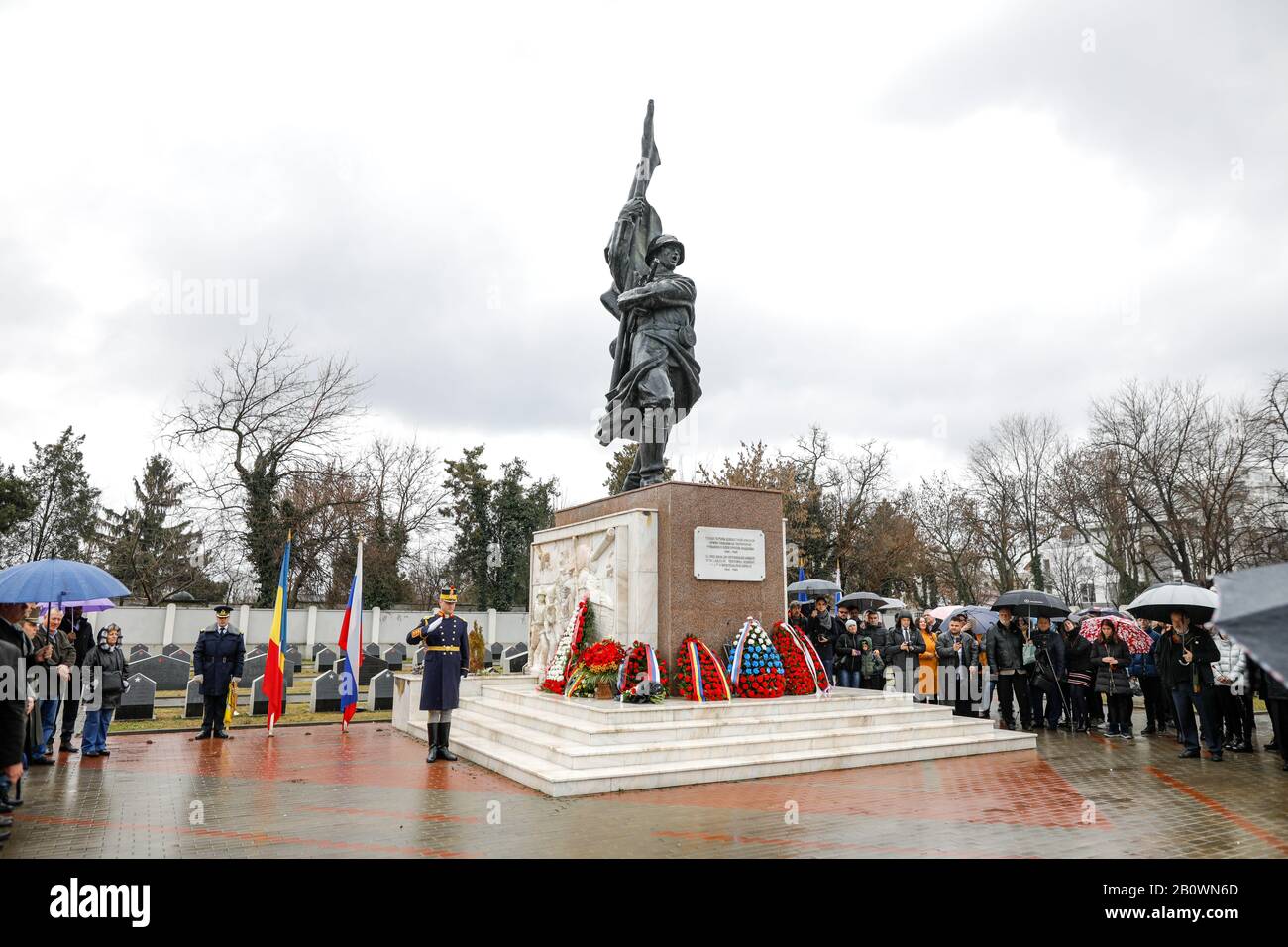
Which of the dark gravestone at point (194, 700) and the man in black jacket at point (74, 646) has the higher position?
the man in black jacket at point (74, 646)

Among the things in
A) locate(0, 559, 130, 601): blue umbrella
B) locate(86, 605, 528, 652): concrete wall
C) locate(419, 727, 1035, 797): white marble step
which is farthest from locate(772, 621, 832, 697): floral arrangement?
locate(86, 605, 528, 652): concrete wall

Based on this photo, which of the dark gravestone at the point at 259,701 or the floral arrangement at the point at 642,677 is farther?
the dark gravestone at the point at 259,701

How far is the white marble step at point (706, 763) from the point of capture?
718cm

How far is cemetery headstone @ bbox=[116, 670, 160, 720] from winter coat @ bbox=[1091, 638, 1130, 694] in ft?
46.7

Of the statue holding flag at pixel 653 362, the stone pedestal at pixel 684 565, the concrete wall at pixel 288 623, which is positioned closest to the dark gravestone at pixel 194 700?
the stone pedestal at pixel 684 565

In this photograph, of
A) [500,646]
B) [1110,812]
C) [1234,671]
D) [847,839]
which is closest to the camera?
[847,839]

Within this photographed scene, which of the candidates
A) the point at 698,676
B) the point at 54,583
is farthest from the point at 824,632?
the point at 54,583

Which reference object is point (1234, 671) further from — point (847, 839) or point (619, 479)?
point (619, 479)

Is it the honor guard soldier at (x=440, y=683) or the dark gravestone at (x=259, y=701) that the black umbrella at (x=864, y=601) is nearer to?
the honor guard soldier at (x=440, y=683)

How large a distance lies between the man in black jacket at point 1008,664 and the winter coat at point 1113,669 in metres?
0.95

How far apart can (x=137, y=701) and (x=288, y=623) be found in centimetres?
1818

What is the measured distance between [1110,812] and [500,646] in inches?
945

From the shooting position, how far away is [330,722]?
13.0 meters

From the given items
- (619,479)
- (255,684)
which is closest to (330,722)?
(255,684)
